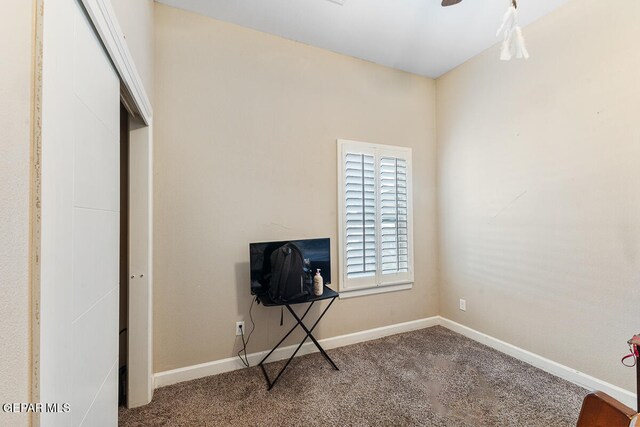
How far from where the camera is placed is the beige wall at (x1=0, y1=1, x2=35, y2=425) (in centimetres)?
49

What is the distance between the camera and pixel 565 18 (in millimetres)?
2125

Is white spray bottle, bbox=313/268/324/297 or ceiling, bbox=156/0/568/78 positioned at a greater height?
ceiling, bbox=156/0/568/78

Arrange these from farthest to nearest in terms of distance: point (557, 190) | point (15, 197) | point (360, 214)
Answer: point (360, 214) → point (557, 190) → point (15, 197)

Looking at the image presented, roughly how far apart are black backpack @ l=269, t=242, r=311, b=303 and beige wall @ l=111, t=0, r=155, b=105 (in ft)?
4.82

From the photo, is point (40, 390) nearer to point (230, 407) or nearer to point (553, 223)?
point (230, 407)

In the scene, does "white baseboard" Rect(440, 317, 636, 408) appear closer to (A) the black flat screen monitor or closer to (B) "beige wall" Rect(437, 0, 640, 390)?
(B) "beige wall" Rect(437, 0, 640, 390)

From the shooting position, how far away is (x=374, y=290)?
2.88 metres

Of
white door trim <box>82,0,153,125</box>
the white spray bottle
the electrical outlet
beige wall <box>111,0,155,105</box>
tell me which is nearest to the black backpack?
the white spray bottle

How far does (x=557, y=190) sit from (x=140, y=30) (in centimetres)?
316

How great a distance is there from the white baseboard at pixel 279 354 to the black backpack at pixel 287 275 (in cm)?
72

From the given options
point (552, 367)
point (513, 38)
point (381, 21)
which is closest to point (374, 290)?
point (552, 367)

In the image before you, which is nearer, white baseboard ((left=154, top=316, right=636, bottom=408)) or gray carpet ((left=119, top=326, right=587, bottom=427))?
gray carpet ((left=119, top=326, right=587, bottom=427))

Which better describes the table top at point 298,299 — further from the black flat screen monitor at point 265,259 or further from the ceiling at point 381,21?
the ceiling at point 381,21

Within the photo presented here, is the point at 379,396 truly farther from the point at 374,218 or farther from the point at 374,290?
the point at 374,218
